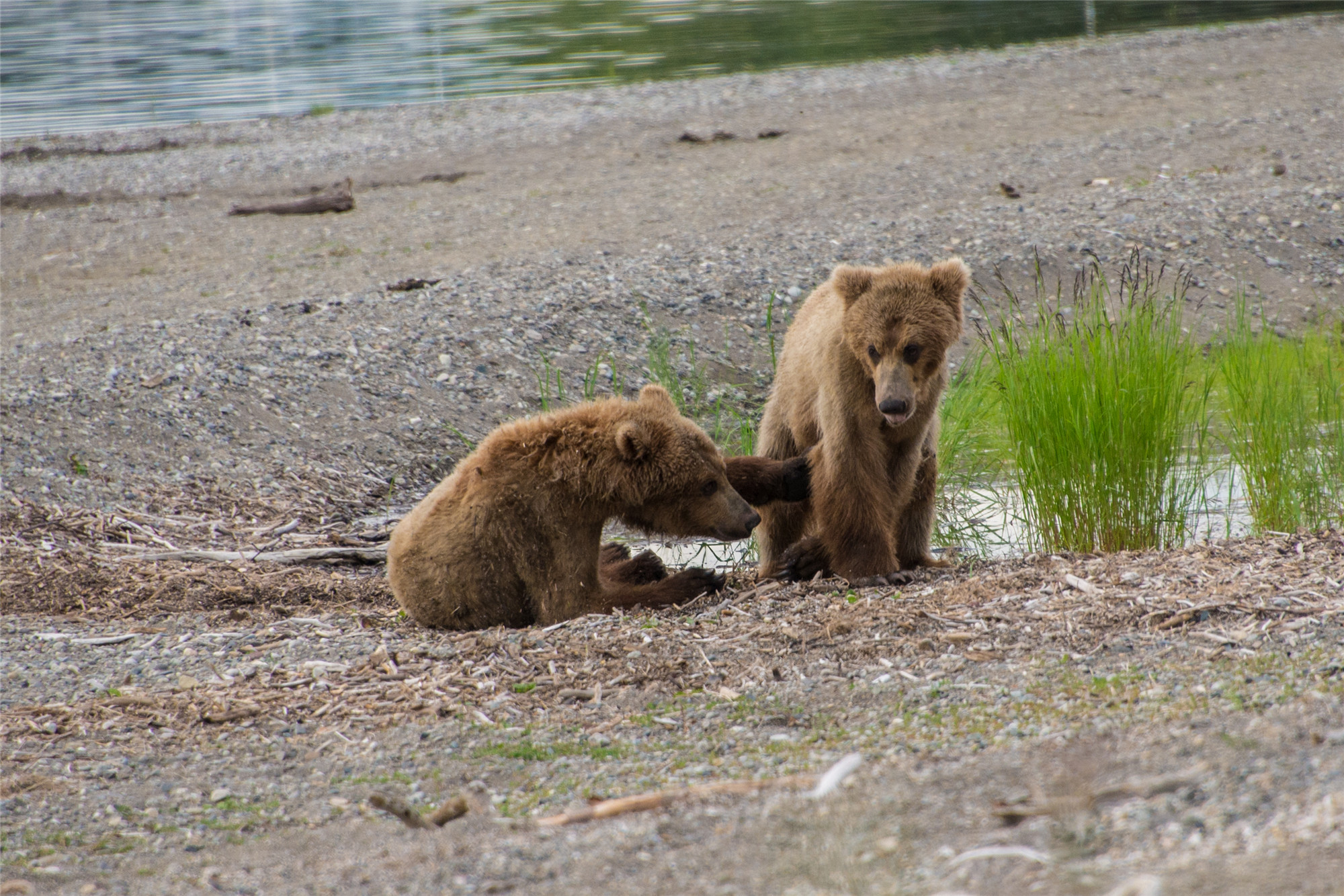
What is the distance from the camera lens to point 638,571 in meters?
5.44

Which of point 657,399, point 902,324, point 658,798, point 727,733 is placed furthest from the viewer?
point 657,399

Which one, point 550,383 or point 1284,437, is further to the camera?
point 550,383

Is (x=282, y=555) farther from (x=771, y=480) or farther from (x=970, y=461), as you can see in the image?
(x=970, y=461)

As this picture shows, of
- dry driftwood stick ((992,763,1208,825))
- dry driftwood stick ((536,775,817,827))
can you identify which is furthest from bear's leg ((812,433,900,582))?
dry driftwood stick ((992,763,1208,825))

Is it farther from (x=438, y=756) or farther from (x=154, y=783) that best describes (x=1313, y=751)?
(x=154, y=783)

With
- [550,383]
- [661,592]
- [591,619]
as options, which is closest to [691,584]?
[661,592]

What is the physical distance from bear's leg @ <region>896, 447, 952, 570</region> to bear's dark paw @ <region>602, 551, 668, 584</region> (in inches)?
42.5

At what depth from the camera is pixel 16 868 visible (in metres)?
2.98

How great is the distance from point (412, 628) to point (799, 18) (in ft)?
76.6

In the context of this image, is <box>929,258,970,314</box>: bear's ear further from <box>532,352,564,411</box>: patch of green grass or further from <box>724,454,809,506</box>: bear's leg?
<box>532,352,564,411</box>: patch of green grass

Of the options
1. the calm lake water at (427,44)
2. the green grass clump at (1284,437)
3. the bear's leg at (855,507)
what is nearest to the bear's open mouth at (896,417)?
the bear's leg at (855,507)

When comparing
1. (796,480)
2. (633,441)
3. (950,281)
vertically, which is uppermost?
(950,281)

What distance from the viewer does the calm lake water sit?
20656mm

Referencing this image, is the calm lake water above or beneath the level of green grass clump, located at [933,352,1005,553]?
above
